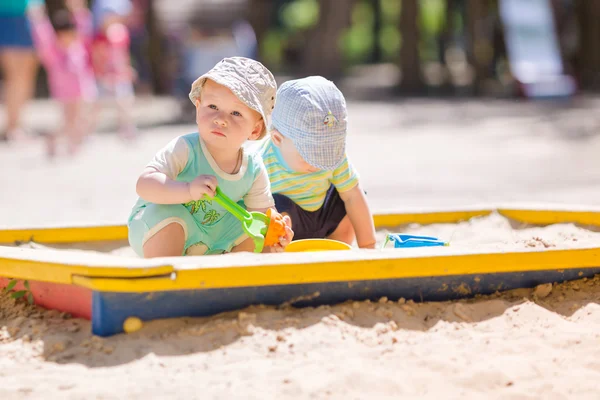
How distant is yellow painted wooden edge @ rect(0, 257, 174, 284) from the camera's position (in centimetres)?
249

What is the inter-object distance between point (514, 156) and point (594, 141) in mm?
1205

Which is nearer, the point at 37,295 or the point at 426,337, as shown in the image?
the point at 426,337

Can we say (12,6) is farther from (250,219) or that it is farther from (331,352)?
(331,352)

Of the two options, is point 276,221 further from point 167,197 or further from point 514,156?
point 514,156

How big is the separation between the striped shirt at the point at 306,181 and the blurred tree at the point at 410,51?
35.6 ft

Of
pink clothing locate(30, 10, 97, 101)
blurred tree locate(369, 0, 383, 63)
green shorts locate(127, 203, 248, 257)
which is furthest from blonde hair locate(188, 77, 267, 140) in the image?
blurred tree locate(369, 0, 383, 63)

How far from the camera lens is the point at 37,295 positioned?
2.88 m

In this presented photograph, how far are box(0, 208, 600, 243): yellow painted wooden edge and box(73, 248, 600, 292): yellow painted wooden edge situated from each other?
2.82 ft

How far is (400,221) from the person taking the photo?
4016mm

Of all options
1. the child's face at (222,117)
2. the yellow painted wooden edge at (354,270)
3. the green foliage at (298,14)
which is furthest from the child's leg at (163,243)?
the green foliage at (298,14)

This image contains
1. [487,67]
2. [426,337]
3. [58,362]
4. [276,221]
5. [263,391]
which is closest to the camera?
[263,391]

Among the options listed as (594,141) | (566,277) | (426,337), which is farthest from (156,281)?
(594,141)

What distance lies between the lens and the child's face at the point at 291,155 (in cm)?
346

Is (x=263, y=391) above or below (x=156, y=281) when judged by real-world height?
below
